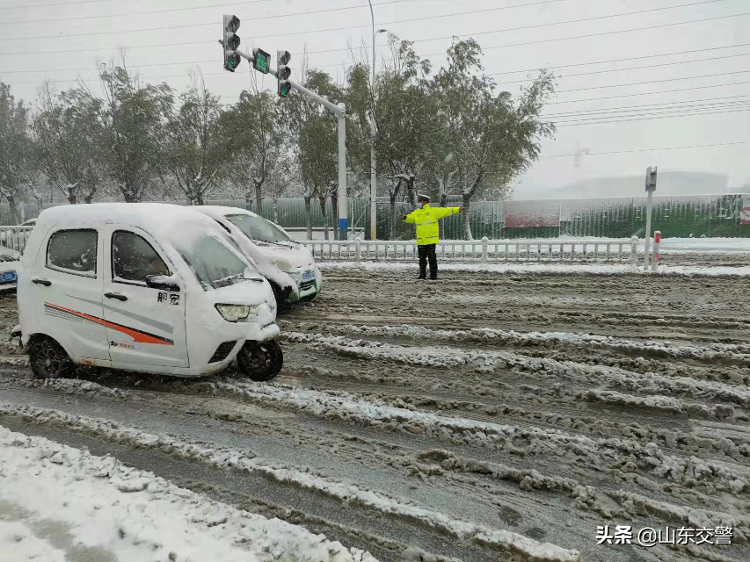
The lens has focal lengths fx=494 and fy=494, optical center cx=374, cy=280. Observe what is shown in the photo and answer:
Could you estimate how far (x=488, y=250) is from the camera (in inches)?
637

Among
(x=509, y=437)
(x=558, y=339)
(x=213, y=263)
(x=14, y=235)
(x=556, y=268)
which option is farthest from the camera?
(x=14, y=235)

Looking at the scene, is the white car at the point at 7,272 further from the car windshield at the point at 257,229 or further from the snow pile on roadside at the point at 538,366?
the snow pile on roadside at the point at 538,366

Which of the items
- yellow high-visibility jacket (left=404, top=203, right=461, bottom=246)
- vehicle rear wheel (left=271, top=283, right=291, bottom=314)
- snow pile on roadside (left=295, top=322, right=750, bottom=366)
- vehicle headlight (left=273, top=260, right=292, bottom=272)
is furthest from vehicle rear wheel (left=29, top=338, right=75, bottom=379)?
yellow high-visibility jacket (left=404, top=203, right=461, bottom=246)

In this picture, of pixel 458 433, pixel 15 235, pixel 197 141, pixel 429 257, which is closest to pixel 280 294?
pixel 458 433

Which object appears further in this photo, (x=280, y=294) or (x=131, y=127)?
(x=131, y=127)

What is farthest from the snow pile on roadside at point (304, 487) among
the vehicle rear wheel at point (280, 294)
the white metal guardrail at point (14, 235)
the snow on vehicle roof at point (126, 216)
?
the white metal guardrail at point (14, 235)

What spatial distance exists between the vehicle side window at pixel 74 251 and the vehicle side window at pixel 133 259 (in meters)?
0.25

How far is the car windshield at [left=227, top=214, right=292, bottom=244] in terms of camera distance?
8.43 metres

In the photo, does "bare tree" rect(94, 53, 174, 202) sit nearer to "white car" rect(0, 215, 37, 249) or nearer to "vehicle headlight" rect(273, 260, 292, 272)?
"white car" rect(0, 215, 37, 249)

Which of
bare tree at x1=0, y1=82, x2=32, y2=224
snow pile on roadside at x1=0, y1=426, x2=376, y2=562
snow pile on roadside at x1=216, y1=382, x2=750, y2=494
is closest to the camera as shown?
snow pile on roadside at x1=0, y1=426, x2=376, y2=562

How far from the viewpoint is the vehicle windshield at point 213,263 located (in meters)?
4.75

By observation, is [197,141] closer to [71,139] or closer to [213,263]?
[71,139]

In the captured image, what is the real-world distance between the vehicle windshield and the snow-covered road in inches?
40.0

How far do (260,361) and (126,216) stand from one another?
1940 millimetres
